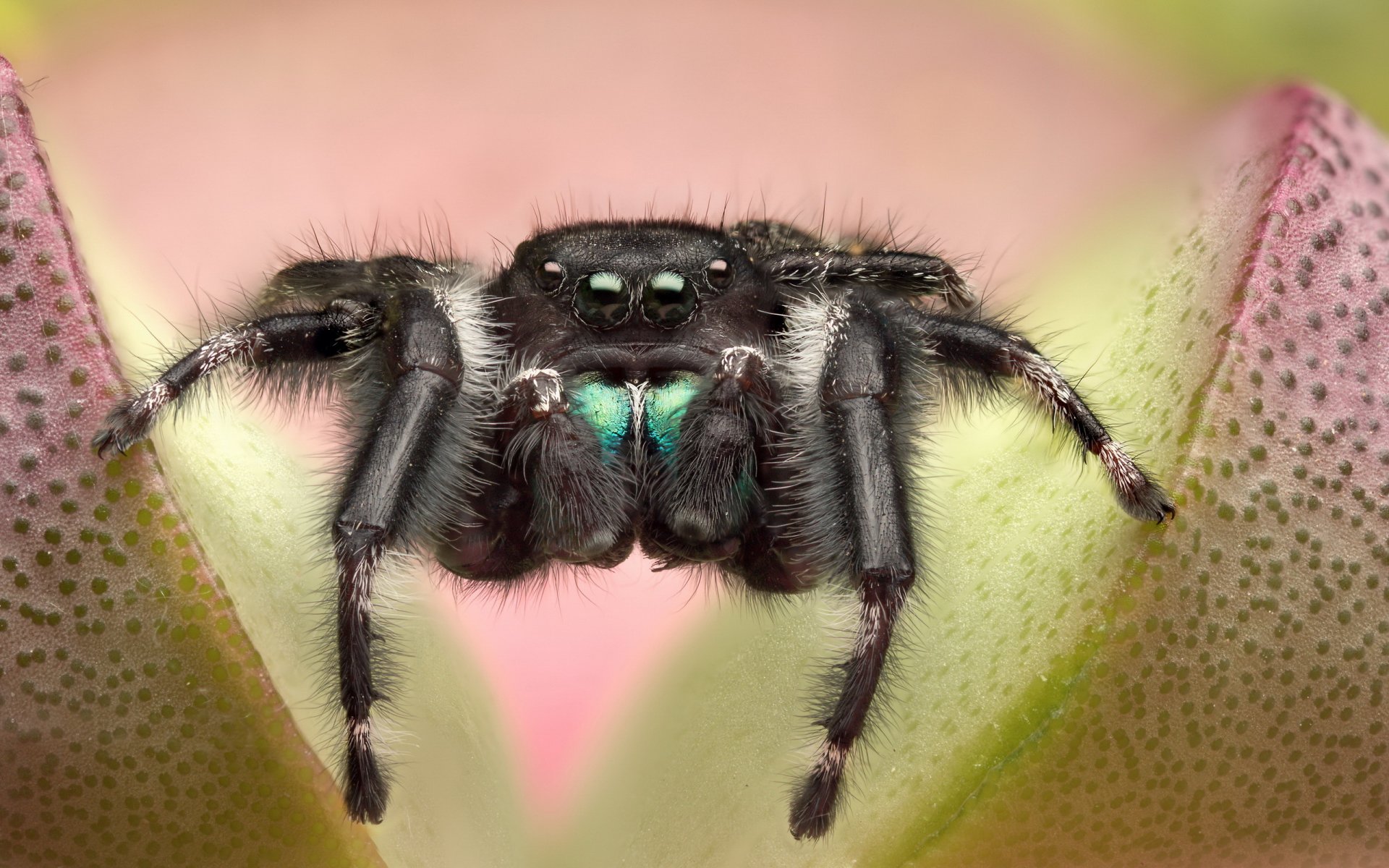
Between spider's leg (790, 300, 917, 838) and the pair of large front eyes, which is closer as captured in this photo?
spider's leg (790, 300, 917, 838)

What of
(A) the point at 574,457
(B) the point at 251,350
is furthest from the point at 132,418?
(A) the point at 574,457

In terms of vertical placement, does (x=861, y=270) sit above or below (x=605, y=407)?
above

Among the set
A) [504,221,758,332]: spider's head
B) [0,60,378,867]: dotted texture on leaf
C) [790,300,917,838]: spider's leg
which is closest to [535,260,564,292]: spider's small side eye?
[504,221,758,332]: spider's head

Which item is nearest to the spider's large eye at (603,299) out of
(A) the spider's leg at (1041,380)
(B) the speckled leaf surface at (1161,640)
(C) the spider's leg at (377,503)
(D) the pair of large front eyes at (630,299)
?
(D) the pair of large front eyes at (630,299)

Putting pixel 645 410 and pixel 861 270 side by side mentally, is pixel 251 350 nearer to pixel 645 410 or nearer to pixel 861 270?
pixel 645 410

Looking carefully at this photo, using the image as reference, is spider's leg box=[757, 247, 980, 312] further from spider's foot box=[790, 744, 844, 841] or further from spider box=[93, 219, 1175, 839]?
spider's foot box=[790, 744, 844, 841]

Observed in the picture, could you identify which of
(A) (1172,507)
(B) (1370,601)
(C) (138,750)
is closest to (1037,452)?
(A) (1172,507)

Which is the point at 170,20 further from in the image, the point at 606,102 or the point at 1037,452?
the point at 1037,452
